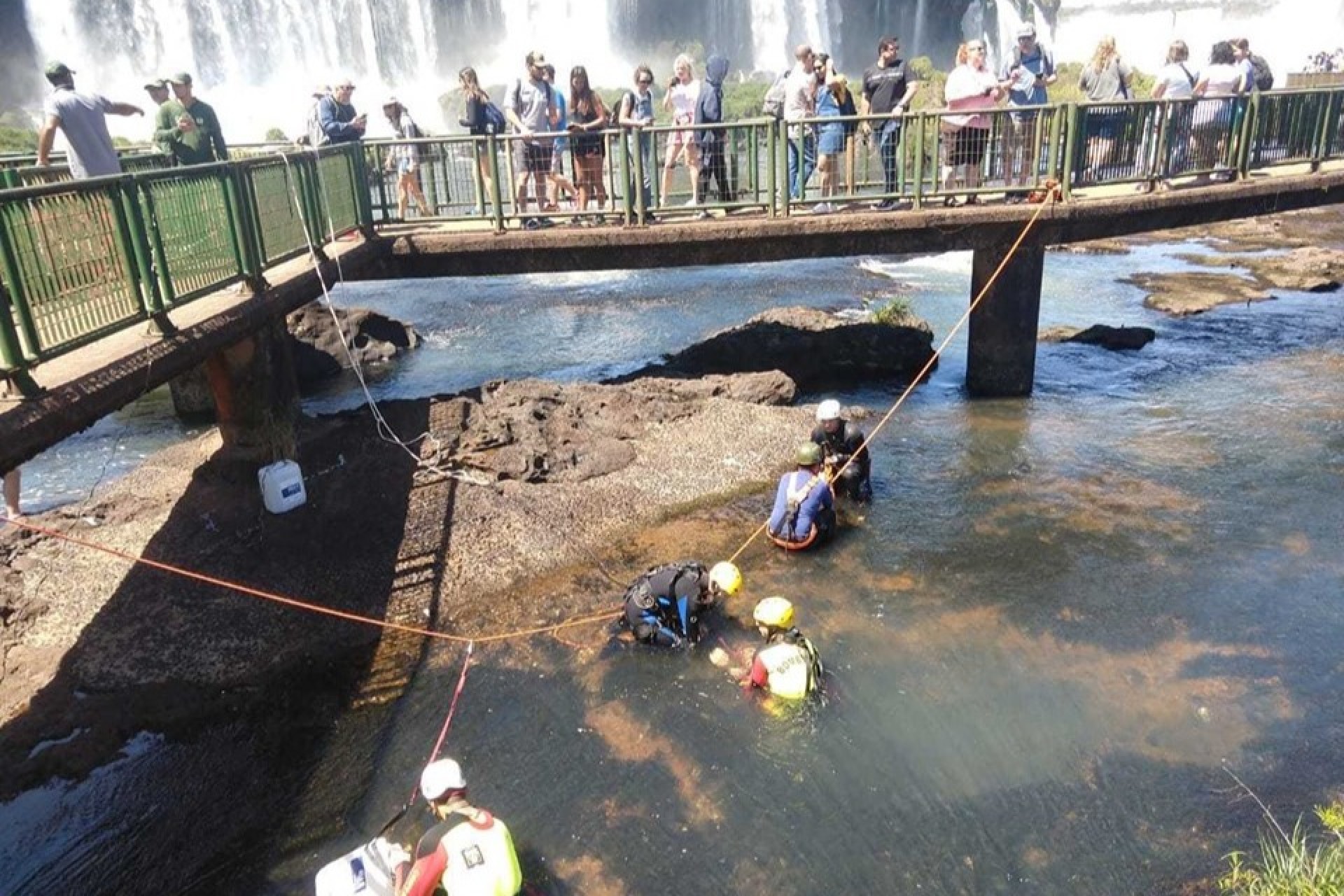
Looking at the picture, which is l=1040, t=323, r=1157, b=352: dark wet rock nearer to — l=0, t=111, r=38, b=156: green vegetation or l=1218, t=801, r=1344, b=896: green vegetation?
l=1218, t=801, r=1344, b=896: green vegetation

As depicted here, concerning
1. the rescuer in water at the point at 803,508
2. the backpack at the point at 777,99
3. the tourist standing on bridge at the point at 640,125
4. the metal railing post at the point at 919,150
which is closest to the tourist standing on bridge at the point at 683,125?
the tourist standing on bridge at the point at 640,125

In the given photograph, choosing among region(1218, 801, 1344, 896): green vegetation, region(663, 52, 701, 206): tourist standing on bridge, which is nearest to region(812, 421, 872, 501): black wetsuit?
region(663, 52, 701, 206): tourist standing on bridge

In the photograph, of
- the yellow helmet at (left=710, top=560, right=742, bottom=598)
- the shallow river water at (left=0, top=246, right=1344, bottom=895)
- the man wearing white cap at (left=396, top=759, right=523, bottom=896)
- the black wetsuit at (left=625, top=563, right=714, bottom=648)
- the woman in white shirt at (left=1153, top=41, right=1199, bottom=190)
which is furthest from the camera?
the woman in white shirt at (left=1153, top=41, right=1199, bottom=190)

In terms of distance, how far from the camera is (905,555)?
391 inches

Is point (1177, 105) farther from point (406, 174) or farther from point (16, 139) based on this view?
point (16, 139)

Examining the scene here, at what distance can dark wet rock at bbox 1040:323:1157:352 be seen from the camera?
1717cm

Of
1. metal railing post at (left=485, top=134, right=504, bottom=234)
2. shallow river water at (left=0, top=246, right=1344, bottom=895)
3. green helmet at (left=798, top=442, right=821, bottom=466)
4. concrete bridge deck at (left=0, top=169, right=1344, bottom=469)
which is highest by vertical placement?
metal railing post at (left=485, top=134, right=504, bottom=234)

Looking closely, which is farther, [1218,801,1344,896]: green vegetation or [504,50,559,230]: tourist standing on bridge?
[504,50,559,230]: tourist standing on bridge

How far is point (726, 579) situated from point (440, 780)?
3341 millimetres

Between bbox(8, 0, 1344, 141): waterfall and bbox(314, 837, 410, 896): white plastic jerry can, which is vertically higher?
bbox(8, 0, 1344, 141): waterfall

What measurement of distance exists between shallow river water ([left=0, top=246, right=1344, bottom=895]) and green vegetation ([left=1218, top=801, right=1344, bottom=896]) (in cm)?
19

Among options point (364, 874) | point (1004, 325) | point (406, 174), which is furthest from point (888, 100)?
point (364, 874)

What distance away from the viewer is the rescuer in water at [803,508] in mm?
9633

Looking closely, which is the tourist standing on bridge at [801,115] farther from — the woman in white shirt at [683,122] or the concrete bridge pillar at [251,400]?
the concrete bridge pillar at [251,400]
